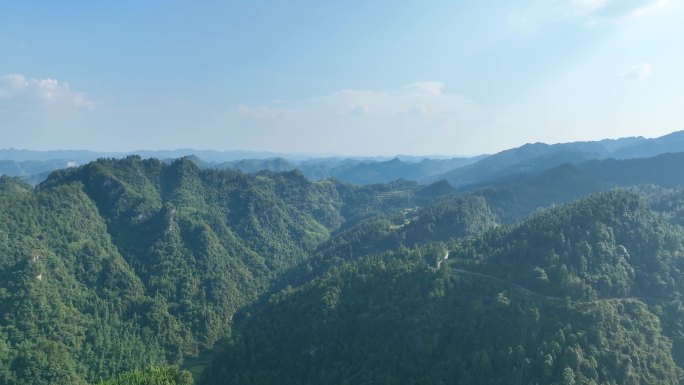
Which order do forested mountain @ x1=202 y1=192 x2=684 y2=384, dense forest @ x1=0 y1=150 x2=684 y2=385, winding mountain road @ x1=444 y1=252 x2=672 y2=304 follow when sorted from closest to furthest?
1. forested mountain @ x1=202 y1=192 x2=684 y2=384
2. dense forest @ x1=0 y1=150 x2=684 y2=385
3. winding mountain road @ x1=444 y1=252 x2=672 y2=304

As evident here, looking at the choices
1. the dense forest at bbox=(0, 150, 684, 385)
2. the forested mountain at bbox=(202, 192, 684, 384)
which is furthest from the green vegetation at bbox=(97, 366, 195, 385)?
the forested mountain at bbox=(202, 192, 684, 384)

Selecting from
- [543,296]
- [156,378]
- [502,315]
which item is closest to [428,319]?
[502,315]

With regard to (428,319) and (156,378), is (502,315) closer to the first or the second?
(428,319)

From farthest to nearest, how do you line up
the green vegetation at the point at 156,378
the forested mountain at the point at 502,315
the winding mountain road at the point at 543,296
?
1. the winding mountain road at the point at 543,296
2. the green vegetation at the point at 156,378
3. the forested mountain at the point at 502,315

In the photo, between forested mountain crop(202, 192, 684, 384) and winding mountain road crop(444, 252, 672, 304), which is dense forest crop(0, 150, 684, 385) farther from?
winding mountain road crop(444, 252, 672, 304)

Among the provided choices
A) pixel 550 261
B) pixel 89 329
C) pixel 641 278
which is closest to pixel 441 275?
pixel 550 261

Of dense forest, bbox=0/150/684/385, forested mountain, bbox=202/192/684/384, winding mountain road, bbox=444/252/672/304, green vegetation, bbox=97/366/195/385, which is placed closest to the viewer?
forested mountain, bbox=202/192/684/384

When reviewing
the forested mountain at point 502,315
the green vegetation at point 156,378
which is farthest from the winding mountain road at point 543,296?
the green vegetation at point 156,378

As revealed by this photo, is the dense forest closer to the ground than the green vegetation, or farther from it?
farther from it

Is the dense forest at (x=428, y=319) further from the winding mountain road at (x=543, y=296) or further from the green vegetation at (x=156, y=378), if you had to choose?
the winding mountain road at (x=543, y=296)
